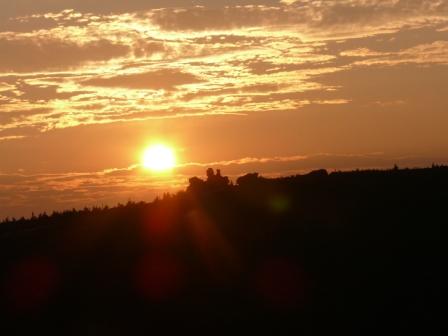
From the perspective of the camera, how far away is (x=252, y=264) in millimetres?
28969

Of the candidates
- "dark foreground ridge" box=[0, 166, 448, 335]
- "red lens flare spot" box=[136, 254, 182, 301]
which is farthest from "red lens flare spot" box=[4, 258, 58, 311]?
"red lens flare spot" box=[136, 254, 182, 301]

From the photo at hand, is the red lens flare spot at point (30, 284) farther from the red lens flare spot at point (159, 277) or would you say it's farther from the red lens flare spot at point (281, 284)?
the red lens flare spot at point (281, 284)

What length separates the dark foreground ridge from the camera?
2575 cm

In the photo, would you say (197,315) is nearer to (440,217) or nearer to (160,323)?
(160,323)

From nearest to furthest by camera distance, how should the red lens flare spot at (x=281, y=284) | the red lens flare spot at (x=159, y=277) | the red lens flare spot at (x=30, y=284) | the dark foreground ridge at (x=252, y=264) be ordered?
1. the dark foreground ridge at (x=252, y=264)
2. the red lens flare spot at (x=281, y=284)
3. the red lens flare spot at (x=159, y=277)
4. the red lens flare spot at (x=30, y=284)

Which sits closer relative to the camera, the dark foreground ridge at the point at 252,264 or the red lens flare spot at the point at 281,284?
the dark foreground ridge at the point at 252,264

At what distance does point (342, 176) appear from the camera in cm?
3859

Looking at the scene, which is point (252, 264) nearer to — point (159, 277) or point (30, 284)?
point (159, 277)

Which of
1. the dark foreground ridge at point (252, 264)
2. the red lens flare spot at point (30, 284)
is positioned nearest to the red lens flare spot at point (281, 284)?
the dark foreground ridge at point (252, 264)

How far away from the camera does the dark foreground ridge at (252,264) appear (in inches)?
1014

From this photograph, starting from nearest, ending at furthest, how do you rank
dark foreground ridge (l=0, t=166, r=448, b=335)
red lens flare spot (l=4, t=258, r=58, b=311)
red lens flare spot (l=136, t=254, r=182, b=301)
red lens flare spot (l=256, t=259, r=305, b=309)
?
1. dark foreground ridge (l=0, t=166, r=448, b=335)
2. red lens flare spot (l=256, t=259, r=305, b=309)
3. red lens flare spot (l=136, t=254, r=182, b=301)
4. red lens flare spot (l=4, t=258, r=58, b=311)

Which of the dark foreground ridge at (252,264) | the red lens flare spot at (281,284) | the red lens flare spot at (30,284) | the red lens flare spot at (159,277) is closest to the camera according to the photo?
the dark foreground ridge at (252,264)

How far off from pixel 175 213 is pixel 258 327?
38.6 feet

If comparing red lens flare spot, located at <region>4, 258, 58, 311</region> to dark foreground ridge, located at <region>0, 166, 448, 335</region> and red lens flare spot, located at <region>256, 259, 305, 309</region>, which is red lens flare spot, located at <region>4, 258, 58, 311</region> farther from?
red lens flare spot, located at <region>256, 259, 305, 309</region>
